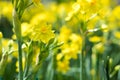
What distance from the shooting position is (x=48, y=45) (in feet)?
5.08

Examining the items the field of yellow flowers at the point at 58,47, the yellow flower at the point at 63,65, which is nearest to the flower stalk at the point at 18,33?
the field of yellow flowers at the point at 58,47

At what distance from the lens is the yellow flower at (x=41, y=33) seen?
4.99 feet

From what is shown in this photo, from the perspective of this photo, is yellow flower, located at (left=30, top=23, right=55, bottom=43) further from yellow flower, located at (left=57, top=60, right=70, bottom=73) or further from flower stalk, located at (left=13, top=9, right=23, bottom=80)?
yellow flower, located at (left=57, top=60, right=70, bottom=73)

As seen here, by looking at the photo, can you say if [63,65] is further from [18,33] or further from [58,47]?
[18,33]

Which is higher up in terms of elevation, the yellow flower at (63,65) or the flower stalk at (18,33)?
the flower stalk at (18,33)

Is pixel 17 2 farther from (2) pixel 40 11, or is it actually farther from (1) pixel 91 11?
(2) pixel 40 11

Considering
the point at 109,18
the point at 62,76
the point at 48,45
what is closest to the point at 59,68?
the point at 62,76

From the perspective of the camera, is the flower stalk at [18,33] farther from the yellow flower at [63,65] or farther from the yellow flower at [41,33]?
the yellow flower at [63,65]

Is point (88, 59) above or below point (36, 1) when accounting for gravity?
below

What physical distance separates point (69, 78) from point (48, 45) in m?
0.98

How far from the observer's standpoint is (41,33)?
1517mm

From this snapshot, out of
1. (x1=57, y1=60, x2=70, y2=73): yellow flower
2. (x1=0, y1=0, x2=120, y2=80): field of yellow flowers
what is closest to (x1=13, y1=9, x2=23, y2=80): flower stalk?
(x1=0, y1=0, x2=120, y2=80): field of yellow flowers

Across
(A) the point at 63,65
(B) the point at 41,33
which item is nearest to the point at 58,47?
(B) the point at 41,33

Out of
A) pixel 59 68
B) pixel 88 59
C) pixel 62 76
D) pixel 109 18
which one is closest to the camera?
pixel 59 68
